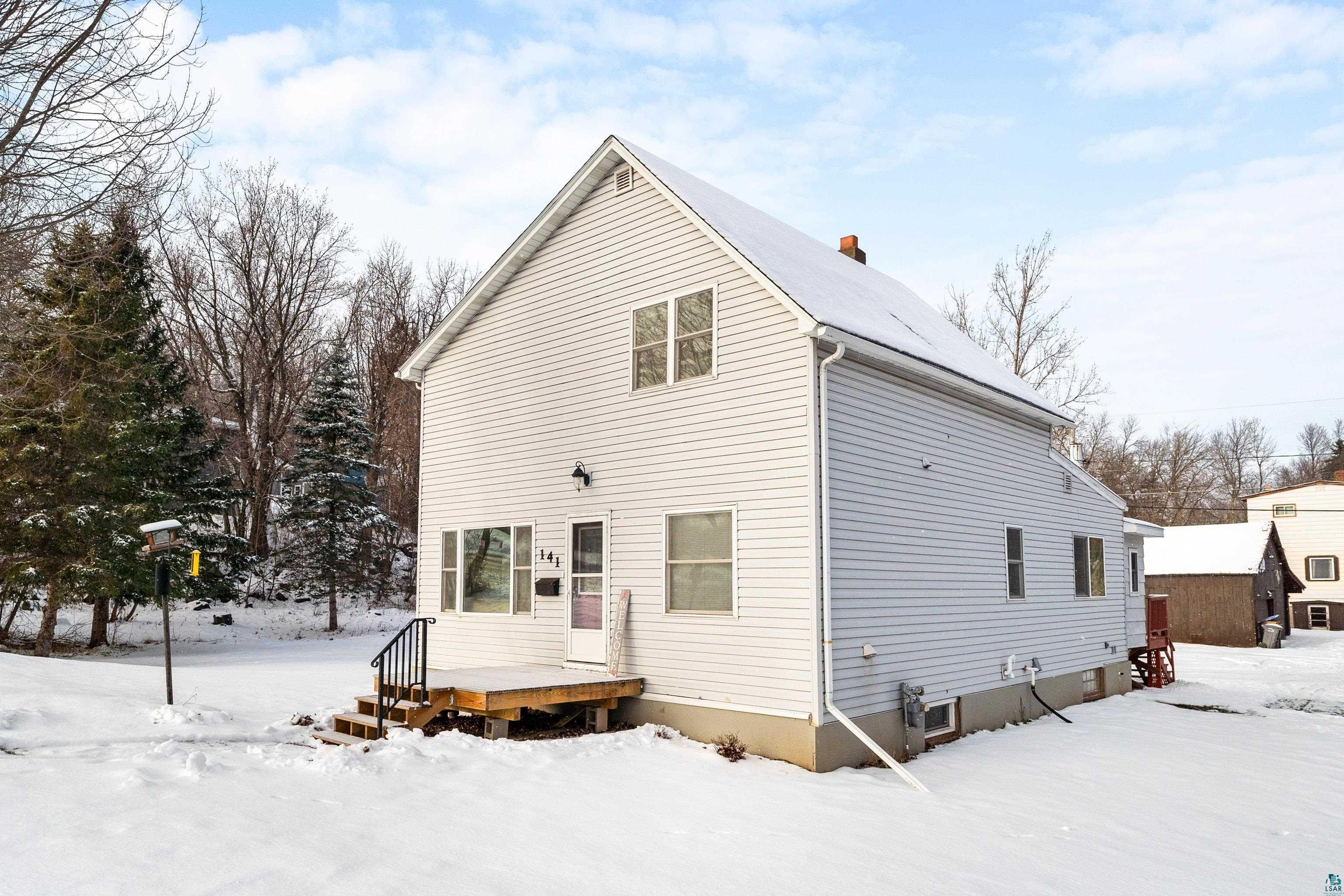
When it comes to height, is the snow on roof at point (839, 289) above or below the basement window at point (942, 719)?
above

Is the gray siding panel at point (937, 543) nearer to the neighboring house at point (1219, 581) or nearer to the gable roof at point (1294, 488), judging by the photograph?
the neighboring house at point (1219, 581)

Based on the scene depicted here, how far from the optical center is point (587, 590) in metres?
10.7

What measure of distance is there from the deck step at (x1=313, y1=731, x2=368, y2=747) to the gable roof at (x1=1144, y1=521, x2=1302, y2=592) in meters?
26.0

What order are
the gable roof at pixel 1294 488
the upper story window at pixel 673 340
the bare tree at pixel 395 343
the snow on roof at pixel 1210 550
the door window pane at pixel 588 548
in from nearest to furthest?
1. the upper story window at pixel 673 340
2. the door window pane at pixel 588 548
3. the snow on roof at pixel 1210 550
4. the bare tree at pixel 395 343
5. the gable roof at pixel 1294 488

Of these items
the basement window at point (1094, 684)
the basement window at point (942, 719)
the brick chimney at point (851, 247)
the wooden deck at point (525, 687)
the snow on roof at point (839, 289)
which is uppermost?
the brick chimney at point (851, 247)

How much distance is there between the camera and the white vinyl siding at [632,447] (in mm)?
9023

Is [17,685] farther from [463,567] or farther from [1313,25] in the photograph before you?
[1313,25]

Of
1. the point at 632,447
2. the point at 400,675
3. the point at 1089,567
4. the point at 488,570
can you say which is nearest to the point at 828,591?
the point at 632,447

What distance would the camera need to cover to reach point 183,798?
5.99 meters

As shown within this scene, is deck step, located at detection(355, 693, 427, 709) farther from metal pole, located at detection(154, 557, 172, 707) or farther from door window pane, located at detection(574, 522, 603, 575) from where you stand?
door window pane, located at detection(574, 522, 603, 575)

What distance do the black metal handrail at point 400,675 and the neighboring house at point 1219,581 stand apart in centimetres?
2481

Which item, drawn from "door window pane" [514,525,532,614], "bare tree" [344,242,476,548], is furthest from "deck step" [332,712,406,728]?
"bare tree" [344,242,476,548]

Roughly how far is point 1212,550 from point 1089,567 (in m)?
17.4

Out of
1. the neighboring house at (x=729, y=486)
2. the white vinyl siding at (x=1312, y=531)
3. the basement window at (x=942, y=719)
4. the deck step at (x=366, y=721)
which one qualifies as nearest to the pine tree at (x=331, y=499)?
the neighboring house at (x=729, y=486)
